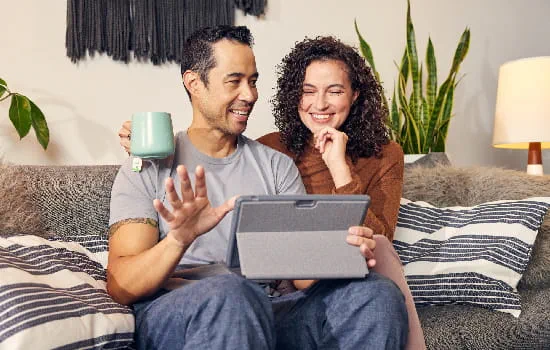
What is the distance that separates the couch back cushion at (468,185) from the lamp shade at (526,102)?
75 centimetres

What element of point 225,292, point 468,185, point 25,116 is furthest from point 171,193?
point 468,185

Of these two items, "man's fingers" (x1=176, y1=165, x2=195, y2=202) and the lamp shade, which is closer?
"man's fingers" (x1=176, y1=165, x2=195, y2=202)

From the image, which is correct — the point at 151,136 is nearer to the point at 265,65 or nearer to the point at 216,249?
the point at 216,249

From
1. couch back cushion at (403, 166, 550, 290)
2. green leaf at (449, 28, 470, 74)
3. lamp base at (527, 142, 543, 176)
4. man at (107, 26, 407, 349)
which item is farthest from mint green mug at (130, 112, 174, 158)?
lamp base at (527, 142, 543, 176)

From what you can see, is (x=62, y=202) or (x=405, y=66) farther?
(x=405, y=66)

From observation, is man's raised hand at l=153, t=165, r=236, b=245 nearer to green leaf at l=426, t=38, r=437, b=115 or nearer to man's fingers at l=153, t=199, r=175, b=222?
man's fingers at l=153, t=199, r=175, b=222

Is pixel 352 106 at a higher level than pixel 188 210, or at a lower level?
higher

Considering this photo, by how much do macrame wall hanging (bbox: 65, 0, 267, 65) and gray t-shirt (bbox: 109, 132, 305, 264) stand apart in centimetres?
89

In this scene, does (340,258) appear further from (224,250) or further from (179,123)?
(179,123)

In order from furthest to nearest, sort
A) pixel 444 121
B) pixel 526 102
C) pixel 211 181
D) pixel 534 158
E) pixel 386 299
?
pixel 534 158 < pixel 526 102 < pixel 444 121 < pixel 211 181 < pixel 386 299

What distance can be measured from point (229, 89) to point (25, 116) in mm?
803

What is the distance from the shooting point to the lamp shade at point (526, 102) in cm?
274

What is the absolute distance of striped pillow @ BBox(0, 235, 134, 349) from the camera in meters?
1.07

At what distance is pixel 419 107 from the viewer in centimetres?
264
